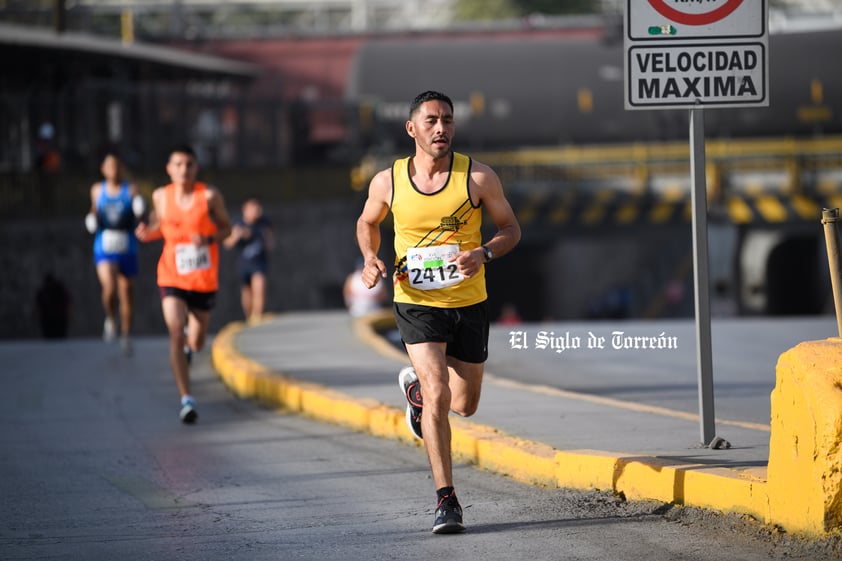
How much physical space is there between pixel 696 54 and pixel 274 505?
3.08 m

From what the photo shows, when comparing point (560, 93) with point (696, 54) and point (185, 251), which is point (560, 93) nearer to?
point (185, 251)

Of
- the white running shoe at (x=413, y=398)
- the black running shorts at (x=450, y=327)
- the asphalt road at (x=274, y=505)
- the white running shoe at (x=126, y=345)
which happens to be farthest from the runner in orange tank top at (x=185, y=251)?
the white running shoe at (x=126, y=345)

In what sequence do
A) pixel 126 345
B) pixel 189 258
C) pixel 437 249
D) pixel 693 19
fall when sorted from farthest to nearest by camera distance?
pixel 126 345 < pixel 189 258 < pixel 693 19 < pixel 437 249

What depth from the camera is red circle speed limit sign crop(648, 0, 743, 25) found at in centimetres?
757

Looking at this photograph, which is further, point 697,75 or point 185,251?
point 185,251

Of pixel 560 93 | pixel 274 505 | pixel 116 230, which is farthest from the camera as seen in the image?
pixel 560 93

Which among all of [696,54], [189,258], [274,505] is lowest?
[274,505]

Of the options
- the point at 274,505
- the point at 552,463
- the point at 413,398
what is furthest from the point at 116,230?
the point at 552,463

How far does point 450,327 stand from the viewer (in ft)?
22.5

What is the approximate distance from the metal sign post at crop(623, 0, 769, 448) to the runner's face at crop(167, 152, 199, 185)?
14.0 ft

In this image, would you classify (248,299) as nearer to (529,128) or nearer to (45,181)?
(45,181)

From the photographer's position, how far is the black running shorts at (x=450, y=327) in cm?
678

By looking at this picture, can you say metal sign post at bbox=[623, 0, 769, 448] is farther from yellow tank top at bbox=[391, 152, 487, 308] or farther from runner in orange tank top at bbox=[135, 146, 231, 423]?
runner in orange tank top at bbox=[135, 146, 231, 423]

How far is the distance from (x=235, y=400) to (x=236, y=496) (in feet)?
16.3
